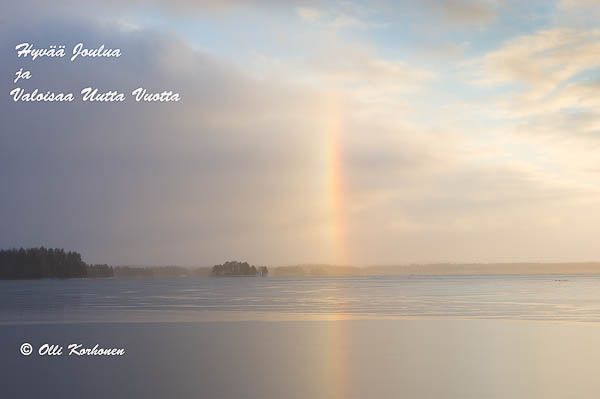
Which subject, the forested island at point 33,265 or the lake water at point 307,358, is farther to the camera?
the forested island at point 33,265

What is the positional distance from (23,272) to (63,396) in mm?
162233

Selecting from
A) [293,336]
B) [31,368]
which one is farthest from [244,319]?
[31,368]

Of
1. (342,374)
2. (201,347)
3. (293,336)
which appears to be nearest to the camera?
(342,374)

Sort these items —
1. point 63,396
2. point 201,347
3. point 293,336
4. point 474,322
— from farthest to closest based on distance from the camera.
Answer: point 474,322 → point 293,336 → point 201,347 → point 63,396

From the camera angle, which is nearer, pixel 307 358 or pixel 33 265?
pixel 307 358

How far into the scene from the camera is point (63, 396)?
16828 mm

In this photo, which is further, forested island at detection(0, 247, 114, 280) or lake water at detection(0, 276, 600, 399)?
forested island at detection(0, 247, 114, 280)

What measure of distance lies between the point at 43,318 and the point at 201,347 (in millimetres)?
14974

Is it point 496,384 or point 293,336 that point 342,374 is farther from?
point 293,336

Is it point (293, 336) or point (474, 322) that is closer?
point (293, 336)

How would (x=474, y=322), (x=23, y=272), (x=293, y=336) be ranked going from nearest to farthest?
(x=293, y=336) → (x=474, y=322) → (x=23, y=272)

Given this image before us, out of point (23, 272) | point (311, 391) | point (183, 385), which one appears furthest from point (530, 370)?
point (23, 272)

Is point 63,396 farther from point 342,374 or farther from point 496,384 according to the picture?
point 496,384

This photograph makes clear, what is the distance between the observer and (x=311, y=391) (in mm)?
17812
